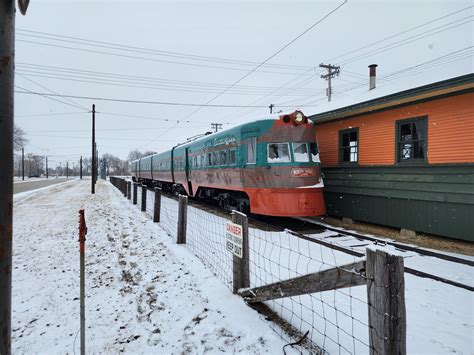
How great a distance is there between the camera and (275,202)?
27.2 ft

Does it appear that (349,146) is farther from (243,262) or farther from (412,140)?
(243,262)

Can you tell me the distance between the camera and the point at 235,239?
3805mm

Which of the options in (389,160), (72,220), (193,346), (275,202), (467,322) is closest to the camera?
(193,346)

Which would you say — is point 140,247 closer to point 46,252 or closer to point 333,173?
point 46,252

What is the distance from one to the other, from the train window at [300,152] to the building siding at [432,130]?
8.02 feet

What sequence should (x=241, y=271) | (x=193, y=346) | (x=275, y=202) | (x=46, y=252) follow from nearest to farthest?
(x=193, y=346), (x=241, y=271), (x=46, y=252), (x=275, y=202)

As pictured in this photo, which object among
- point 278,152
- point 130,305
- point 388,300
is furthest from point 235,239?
point 278,152

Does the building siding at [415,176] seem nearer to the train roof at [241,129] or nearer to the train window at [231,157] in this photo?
the train roof at [241,129]

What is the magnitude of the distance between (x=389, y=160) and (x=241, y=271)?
7158mm

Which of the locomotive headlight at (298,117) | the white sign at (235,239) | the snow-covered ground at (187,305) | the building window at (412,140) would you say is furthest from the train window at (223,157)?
the white sign at (235,239)

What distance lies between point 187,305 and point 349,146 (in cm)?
879

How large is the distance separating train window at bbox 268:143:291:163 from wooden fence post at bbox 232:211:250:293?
4994mm

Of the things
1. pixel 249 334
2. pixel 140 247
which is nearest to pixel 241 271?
pixel 249 334

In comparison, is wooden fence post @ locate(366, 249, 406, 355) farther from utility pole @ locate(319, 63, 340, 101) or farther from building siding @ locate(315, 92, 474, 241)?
utility pole @ locate(319, 63, 340, 101)
